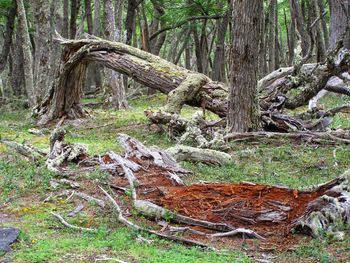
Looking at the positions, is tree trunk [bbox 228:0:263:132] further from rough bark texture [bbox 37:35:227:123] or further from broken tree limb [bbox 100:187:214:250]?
broken tree limb [bbox 100:187:214:250]

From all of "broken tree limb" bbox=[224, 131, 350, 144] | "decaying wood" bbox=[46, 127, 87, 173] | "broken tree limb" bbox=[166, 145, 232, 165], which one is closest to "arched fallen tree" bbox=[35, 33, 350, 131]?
"broken tree limb" bbox=[224, 131, 350, 144]

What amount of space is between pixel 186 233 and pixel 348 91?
669cm

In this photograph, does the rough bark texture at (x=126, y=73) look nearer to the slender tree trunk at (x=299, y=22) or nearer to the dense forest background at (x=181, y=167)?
the dense forest background at (x=181, y=167)

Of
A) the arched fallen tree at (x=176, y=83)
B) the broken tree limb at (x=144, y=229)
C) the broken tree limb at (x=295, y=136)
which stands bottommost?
the broken tree limb at (x=144, y=229)

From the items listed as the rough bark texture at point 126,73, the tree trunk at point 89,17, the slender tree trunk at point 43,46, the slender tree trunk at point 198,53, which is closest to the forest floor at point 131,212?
the rough bark texture at point 126,73

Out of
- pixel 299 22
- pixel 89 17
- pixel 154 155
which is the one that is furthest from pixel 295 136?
pixel 89 17

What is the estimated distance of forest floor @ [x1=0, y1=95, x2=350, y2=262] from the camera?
195 inches

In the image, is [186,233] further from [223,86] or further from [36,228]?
[223,86]

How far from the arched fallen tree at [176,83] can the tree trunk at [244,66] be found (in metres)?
0.68

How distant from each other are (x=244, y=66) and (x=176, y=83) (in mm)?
2745

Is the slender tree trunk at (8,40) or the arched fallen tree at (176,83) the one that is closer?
the arched fallen tree at (176,83)

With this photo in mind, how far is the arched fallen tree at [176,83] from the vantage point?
10.8 metres

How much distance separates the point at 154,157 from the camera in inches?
318

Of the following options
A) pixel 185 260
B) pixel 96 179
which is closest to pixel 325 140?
pixel 96 179
